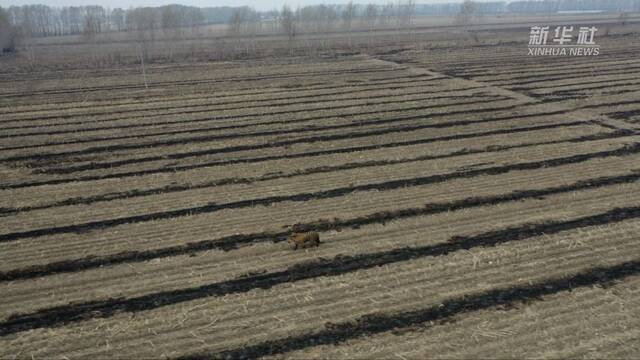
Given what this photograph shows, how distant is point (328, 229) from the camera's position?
10641 mm

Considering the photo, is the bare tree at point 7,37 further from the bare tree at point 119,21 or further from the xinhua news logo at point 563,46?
the bare tree at point 119,21

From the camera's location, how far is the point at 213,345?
23.5 ft

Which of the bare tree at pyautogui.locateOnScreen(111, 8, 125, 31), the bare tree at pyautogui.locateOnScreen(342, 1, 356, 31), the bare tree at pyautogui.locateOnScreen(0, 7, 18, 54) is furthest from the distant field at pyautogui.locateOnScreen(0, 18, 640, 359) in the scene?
the bare tree at pyautogui.locateOnScreen(111, 8, 125, 31)

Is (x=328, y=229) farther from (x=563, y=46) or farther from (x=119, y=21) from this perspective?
(x=119, y=21)

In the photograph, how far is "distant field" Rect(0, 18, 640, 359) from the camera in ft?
24.2

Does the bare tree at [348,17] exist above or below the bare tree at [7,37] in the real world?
above

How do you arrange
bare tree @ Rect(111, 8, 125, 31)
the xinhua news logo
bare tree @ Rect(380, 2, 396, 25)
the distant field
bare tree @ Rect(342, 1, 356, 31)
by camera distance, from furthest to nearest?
bare tree @ Rect(111, 8, 125, 31) → bare tree @ Rect(380, 2, 396, 25) → bare tree @ Rect(342, 1, 356, 31) → the xinhua news logo → the distant field

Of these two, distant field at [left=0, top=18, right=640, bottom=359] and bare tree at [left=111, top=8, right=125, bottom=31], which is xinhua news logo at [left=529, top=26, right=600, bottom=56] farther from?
bare tree at [left=111, top=8, right=125, bottom=31]

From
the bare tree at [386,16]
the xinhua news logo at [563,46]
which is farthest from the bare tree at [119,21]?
the xinhua news logo at [563,46]

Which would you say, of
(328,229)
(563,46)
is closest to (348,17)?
(563,46)

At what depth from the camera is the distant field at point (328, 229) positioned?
739 centimetres

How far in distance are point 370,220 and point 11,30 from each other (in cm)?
5457

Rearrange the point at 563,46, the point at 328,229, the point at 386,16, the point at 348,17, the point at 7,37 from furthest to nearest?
1. the point at 386,16
2. the point at 348,17
3. the point at 7,37
4. the point at 563,46
5. the point at 328,229

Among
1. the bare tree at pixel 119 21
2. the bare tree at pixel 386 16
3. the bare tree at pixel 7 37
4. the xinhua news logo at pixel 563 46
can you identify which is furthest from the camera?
the bare tree at pixel 119 21
